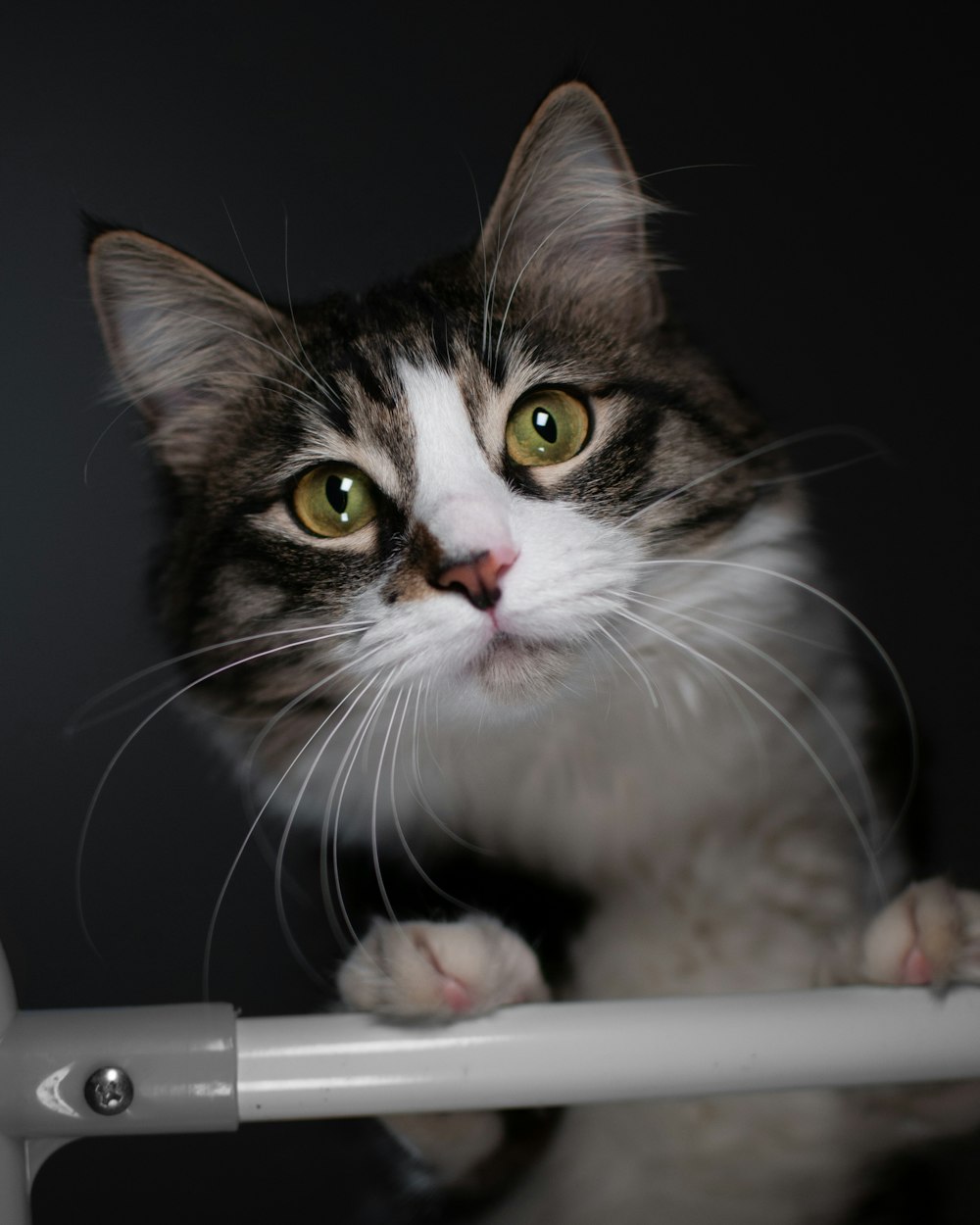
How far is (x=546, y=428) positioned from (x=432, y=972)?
463 millimetres

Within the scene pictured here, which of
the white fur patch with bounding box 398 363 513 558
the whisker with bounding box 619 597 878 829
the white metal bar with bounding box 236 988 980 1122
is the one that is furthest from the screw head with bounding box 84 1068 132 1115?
the whisker with bounding box 619 597 878 829

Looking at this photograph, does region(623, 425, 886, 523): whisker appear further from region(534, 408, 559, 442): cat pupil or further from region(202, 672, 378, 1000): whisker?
region(202, 672, 378, 1000): whisker

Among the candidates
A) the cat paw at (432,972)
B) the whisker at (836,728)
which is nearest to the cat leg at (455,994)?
the cat paw at (432,972)

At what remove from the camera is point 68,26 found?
98cm

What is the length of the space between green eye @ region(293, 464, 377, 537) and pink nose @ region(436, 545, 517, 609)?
122 millimetres

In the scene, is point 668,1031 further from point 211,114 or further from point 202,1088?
point 211,114

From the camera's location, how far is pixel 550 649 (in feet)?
2.98

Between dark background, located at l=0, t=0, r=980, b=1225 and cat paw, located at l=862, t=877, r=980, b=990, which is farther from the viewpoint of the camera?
dark background, located at l=0, t=0, r=980, b=1225

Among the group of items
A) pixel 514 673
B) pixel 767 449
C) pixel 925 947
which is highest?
pixel 767 449

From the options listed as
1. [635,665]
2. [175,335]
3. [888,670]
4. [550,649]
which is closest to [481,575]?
[550,649]

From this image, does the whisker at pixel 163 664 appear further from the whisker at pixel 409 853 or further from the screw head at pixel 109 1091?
the screw head at pixel 109 1091

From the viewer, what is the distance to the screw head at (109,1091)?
758 millimetres

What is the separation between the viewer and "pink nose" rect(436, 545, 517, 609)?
0.84 meters

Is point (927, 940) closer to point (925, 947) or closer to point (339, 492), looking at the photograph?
point (925, 947)
